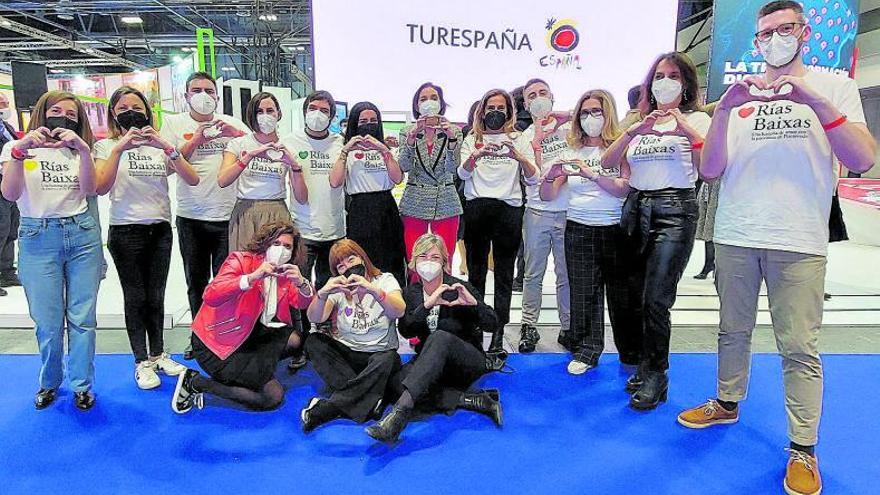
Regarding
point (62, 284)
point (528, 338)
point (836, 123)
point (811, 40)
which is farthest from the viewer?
point (811, 40)

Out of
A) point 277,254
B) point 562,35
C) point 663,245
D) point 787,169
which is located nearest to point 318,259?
point 277,254

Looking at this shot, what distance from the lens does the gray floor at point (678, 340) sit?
3754 mm

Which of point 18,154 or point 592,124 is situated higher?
point 592,124

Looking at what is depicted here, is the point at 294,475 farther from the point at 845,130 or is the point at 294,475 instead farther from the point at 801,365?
the point at 845,130

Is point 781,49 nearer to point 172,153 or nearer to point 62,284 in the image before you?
point 172,153

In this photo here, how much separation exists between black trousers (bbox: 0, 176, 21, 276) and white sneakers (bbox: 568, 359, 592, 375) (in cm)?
462

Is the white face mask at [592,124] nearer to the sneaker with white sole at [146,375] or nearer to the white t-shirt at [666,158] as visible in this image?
the white t-shirt at [666,158]

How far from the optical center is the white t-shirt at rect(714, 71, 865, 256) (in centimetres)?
205

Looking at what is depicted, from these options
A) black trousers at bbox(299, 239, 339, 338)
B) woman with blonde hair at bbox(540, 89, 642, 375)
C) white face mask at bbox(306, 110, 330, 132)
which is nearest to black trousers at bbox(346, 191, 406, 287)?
black trousers at bbox(299, 239, 339, 338)

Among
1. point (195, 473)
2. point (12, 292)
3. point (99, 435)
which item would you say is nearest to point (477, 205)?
point (195, 473)

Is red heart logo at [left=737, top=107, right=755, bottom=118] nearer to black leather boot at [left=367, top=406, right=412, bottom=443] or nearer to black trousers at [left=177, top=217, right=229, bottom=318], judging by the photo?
black leather boot at [left=367, top=406, right=412, bottom=443]

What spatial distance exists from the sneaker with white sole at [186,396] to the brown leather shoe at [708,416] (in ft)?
7.73

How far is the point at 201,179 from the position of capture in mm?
3105

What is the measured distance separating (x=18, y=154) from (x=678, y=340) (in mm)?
3967
